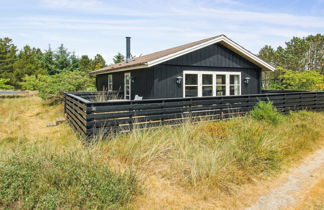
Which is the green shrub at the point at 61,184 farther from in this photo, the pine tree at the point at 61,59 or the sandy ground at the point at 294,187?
the pine tree at the point at 61,59

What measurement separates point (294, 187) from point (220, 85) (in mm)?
8306

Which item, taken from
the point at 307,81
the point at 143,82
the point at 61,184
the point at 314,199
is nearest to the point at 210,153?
the point at 314,199

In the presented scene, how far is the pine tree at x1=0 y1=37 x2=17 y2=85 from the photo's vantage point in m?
34.5

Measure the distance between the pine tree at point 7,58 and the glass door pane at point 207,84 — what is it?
35140 mm

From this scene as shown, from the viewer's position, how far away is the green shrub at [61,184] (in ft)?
8.53

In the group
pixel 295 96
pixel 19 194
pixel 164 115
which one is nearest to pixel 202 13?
pixel 295 96

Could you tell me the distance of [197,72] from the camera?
1064 centimetres

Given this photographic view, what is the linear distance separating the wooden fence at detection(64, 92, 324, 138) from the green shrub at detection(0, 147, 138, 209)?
201cm

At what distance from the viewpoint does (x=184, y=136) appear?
5.08 meters

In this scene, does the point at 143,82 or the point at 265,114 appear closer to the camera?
the point at 265,114

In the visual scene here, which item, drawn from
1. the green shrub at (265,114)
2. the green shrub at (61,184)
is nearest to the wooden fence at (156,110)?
the green shrub at (265,114)

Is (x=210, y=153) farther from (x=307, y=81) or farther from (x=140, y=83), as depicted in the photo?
(x=307, y=81)

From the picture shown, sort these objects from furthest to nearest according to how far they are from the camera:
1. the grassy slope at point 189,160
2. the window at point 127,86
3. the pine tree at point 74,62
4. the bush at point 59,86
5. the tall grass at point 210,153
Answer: the pine tree at point 74,62 → the bush at point 59,86 → the window at point 127,86 → the tall grass at point 210,153 → the grassy slope at point 189,160

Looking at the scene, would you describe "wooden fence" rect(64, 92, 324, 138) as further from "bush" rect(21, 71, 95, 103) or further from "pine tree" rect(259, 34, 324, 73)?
"pine tree" rect(259, 34, 324, 73)
